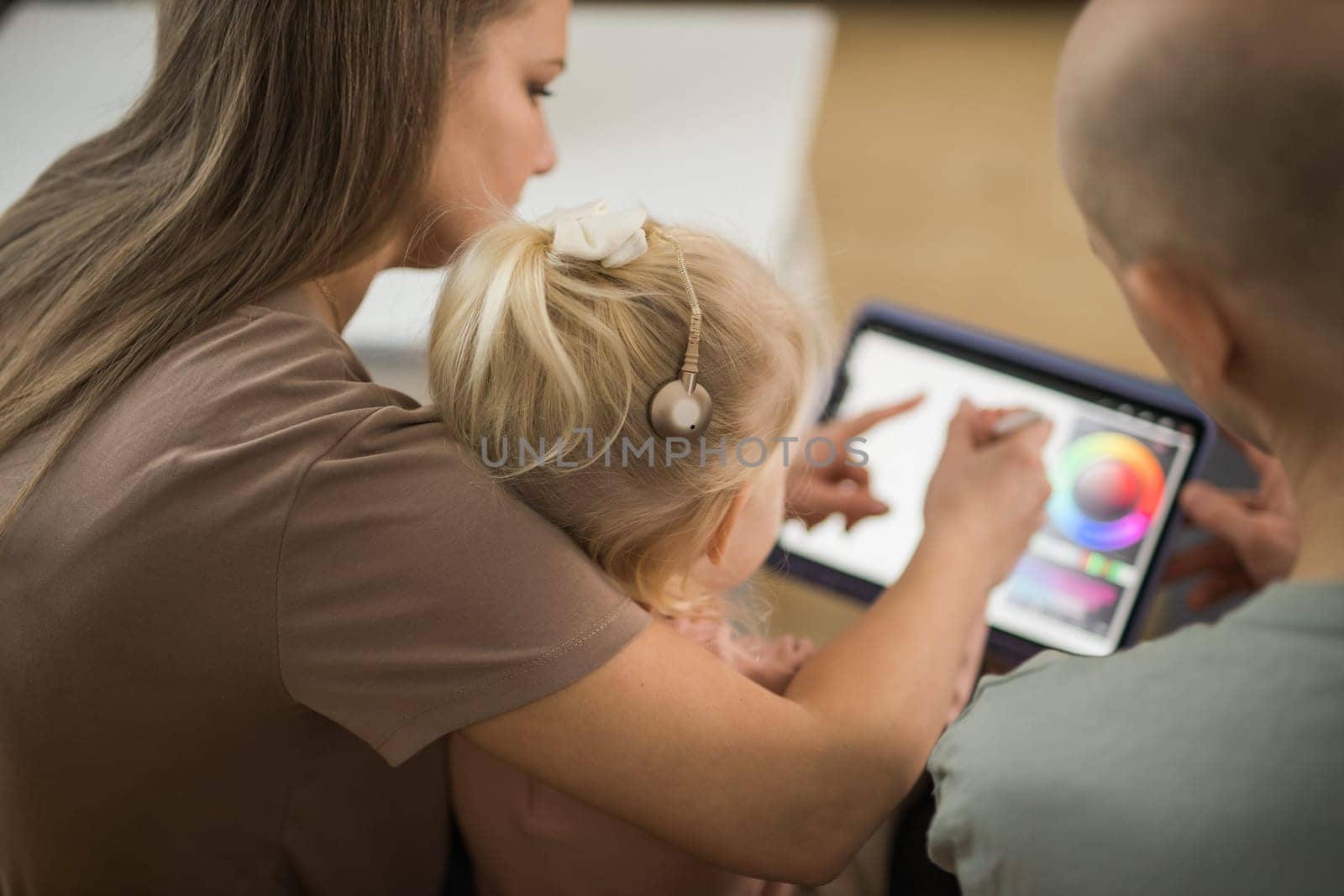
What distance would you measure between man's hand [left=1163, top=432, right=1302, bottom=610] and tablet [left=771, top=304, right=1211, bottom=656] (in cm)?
4

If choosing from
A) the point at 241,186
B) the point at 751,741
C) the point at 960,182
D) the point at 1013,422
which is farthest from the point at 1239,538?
the point at 960,182

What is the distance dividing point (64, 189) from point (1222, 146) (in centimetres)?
74

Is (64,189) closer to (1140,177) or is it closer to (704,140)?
(1140,177)

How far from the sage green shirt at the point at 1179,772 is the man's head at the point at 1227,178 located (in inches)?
4.3

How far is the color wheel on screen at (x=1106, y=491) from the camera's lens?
94 centimetres

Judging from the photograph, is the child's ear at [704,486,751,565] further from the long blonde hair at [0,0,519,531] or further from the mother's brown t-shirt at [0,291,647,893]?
the long blonde hair at [0,0,519,531]

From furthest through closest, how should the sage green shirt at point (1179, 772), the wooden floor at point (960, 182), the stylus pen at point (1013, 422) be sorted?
the wooden floor at point (960, 182)
the stylus pen at point (1013, 422)
the sage green shirt at point (1179, 772)

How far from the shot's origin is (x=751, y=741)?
0.63 metres

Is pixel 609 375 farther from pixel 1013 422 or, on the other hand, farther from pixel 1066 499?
pixel 1066 499

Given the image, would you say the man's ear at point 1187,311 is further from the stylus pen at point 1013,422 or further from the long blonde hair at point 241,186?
the long blonde hair at point 241,186

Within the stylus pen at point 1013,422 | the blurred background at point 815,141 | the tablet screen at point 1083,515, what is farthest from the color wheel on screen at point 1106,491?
the blurred background at point 815,141

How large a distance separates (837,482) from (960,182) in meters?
1.40

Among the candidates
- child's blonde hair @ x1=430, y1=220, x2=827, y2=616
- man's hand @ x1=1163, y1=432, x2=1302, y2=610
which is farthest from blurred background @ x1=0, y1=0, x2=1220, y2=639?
man's hand @ x1=1163, y1=432, x2=1302, y2=610

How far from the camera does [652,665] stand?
0.62m
